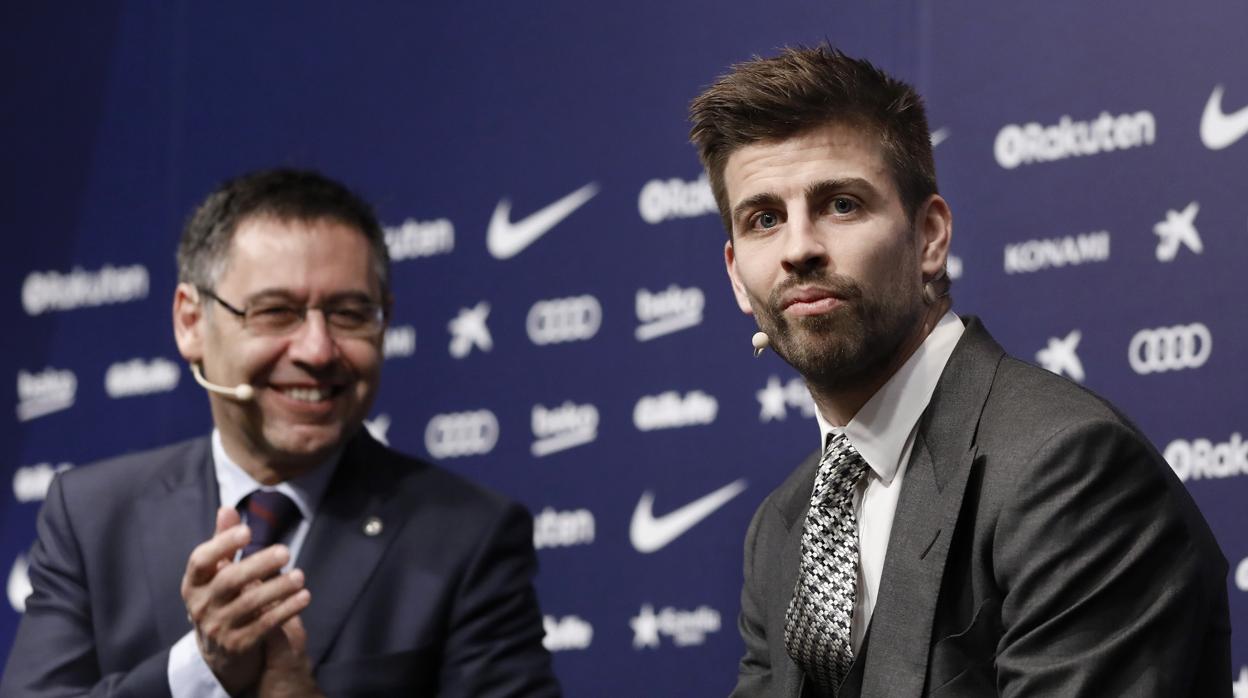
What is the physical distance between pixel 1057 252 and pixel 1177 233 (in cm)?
26

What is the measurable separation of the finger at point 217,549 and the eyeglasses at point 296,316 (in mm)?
570

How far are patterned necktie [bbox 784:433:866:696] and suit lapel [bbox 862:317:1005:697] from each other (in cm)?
10

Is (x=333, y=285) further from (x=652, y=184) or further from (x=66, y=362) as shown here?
(x=66, y=362)

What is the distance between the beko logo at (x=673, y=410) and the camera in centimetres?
403

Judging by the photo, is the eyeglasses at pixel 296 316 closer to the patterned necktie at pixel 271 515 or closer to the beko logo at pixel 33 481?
the patterned necktie at pixel 271 515

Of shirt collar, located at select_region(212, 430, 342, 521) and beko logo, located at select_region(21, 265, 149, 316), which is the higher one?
beko logo, located at select_region(21, 265, 149, 316)

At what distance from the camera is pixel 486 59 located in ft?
14.9

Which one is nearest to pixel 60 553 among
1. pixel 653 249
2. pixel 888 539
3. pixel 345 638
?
pixel 345 638

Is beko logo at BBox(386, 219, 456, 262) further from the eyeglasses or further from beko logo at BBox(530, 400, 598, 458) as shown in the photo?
the eyeglasses

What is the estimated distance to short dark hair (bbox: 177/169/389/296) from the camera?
3.45 meters

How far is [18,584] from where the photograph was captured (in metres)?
5.02

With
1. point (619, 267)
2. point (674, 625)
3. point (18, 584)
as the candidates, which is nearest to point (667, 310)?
point (619, 267)

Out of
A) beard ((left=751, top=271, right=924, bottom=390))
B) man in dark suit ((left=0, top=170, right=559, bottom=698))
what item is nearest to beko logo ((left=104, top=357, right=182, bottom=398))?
man in dark suit ((left=0, top=170, right=559, bottom=698))

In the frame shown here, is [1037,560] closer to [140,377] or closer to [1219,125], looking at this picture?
[1219,125]
